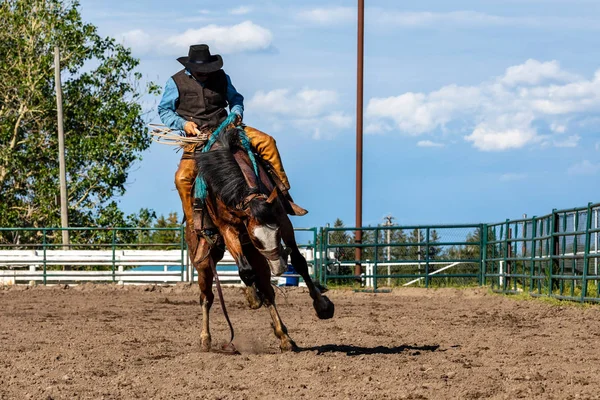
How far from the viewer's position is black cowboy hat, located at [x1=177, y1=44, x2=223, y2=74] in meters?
8.26

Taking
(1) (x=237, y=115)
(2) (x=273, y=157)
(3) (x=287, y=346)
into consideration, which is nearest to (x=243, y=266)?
(3) (x=287, y=346)

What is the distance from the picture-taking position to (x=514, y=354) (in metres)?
7.73

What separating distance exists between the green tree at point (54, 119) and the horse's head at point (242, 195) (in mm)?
21312

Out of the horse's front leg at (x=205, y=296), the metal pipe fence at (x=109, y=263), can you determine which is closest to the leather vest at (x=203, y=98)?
the horse's front leg at (x=205, y=296)

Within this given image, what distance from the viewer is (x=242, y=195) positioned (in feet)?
23.8

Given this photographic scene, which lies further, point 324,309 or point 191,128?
point 191,128

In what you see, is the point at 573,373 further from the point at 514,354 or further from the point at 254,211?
the point at 254,211

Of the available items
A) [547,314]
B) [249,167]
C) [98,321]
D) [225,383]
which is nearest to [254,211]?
[249,167]

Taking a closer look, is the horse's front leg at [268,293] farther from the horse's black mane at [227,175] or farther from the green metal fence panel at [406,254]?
the green metal fence panel at [406,254]

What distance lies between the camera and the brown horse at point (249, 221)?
6.99m

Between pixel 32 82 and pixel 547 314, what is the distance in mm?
21079

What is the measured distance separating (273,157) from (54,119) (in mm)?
22947

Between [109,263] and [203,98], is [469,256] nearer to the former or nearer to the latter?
[109,263]

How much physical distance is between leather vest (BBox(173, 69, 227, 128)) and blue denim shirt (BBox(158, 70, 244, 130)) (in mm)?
51
